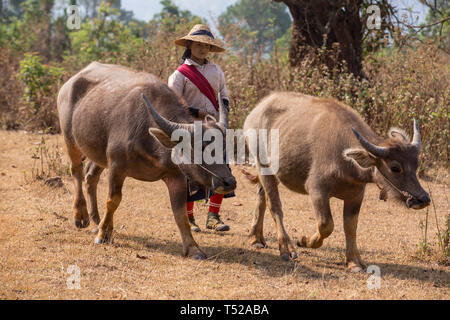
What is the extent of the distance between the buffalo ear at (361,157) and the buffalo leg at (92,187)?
3.03 meters

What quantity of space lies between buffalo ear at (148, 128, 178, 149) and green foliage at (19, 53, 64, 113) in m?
7.89

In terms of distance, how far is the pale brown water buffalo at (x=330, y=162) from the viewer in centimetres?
443

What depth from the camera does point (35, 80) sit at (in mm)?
12000

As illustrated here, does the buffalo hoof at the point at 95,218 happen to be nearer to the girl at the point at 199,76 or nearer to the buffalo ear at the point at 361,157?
the girl at the point at 199,76

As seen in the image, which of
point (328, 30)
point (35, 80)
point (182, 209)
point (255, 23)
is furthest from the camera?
point (255, 23)

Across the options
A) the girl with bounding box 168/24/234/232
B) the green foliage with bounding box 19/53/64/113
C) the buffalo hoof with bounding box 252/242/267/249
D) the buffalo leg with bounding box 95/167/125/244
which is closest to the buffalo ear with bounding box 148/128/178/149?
the buffalo leg with bounding box 95/167/125/244

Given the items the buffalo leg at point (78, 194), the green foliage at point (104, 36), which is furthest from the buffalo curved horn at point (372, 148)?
the green foliage at point (104, 36)

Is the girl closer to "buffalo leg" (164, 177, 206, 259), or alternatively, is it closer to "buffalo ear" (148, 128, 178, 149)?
"buffalo leg" (164, 177, 206, 259)

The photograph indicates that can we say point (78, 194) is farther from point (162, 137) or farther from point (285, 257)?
point (285, 257)

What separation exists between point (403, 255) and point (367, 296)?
1.48 m

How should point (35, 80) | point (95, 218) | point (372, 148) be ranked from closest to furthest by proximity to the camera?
point (372, 148) < point (95, 218) < point (35, 80)

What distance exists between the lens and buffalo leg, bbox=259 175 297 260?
5.31 meters

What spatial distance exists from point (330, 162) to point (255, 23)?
4614 centimetres

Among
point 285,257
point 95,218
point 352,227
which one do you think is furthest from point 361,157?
point 95,218
